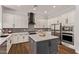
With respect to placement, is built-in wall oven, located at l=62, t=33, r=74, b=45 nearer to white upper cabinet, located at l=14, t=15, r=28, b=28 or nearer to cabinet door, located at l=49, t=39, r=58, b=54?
cabinet door, located at l=49, t=39, r=58, b=54

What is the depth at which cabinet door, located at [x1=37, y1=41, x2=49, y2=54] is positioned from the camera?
6.76ft

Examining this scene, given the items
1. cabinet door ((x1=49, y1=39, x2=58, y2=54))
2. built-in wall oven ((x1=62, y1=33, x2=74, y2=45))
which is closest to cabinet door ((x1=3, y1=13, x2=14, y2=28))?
cabinet door ((x1=49, y1=39, x2=58, y2=54))

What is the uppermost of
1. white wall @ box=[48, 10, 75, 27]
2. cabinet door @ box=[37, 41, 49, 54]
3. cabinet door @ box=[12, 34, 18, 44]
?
white wall @ box=[48, 10, 75, 27]

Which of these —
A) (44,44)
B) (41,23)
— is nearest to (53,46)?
(44,44)

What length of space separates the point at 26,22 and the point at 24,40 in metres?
0.40

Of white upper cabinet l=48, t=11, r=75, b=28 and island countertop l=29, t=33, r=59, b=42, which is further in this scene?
island countertop l=29, t=33, r=59, b=42

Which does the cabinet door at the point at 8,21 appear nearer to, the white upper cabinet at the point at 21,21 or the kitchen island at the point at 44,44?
the white upper cabinet at the point at 21,21

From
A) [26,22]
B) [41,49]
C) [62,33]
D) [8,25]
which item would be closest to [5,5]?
[8,25]

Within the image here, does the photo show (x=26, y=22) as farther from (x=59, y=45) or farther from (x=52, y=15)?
(x=59, y=45)

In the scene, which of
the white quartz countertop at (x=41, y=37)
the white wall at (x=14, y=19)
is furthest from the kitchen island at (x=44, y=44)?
the white wall at (x=14, y=19)

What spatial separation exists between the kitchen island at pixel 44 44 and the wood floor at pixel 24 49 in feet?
0.31

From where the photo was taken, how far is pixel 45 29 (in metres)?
2.00
